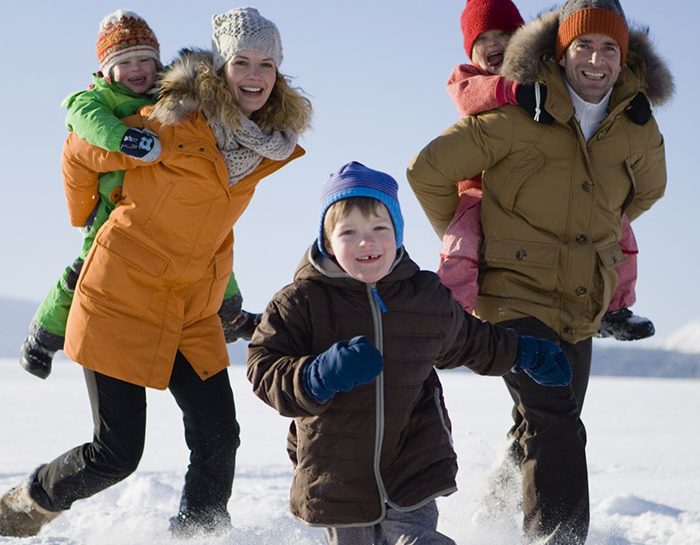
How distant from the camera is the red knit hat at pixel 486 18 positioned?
15.6 ft

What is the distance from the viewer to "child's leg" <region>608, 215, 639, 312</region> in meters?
4.71

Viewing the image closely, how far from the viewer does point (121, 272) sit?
4.21 meters

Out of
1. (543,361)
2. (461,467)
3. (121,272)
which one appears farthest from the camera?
(461,467)

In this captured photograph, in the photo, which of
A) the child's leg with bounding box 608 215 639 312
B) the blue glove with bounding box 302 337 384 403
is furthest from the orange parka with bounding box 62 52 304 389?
the child's leg with bounding box 608 215 639 312

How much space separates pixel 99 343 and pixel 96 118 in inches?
33.4

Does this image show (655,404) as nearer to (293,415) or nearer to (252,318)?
(252,318)

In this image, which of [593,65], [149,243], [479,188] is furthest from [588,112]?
[149,243]

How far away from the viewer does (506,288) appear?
4.32 meters

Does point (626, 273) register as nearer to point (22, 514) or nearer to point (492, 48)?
point (492, 48)

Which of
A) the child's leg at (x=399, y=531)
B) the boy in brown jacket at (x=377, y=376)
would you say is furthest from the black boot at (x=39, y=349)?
the child's leg at (x=399, y=531)

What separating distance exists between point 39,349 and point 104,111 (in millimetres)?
1046

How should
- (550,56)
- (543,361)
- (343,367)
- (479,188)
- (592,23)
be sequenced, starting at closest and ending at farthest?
(343,367) < (543,361) < (592,23) < (550,56) < (479,188)

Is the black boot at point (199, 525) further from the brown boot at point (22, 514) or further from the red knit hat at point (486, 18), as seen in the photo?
the red knit hat at point (486, 18)

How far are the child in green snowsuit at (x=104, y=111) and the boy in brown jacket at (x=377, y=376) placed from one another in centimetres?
105
